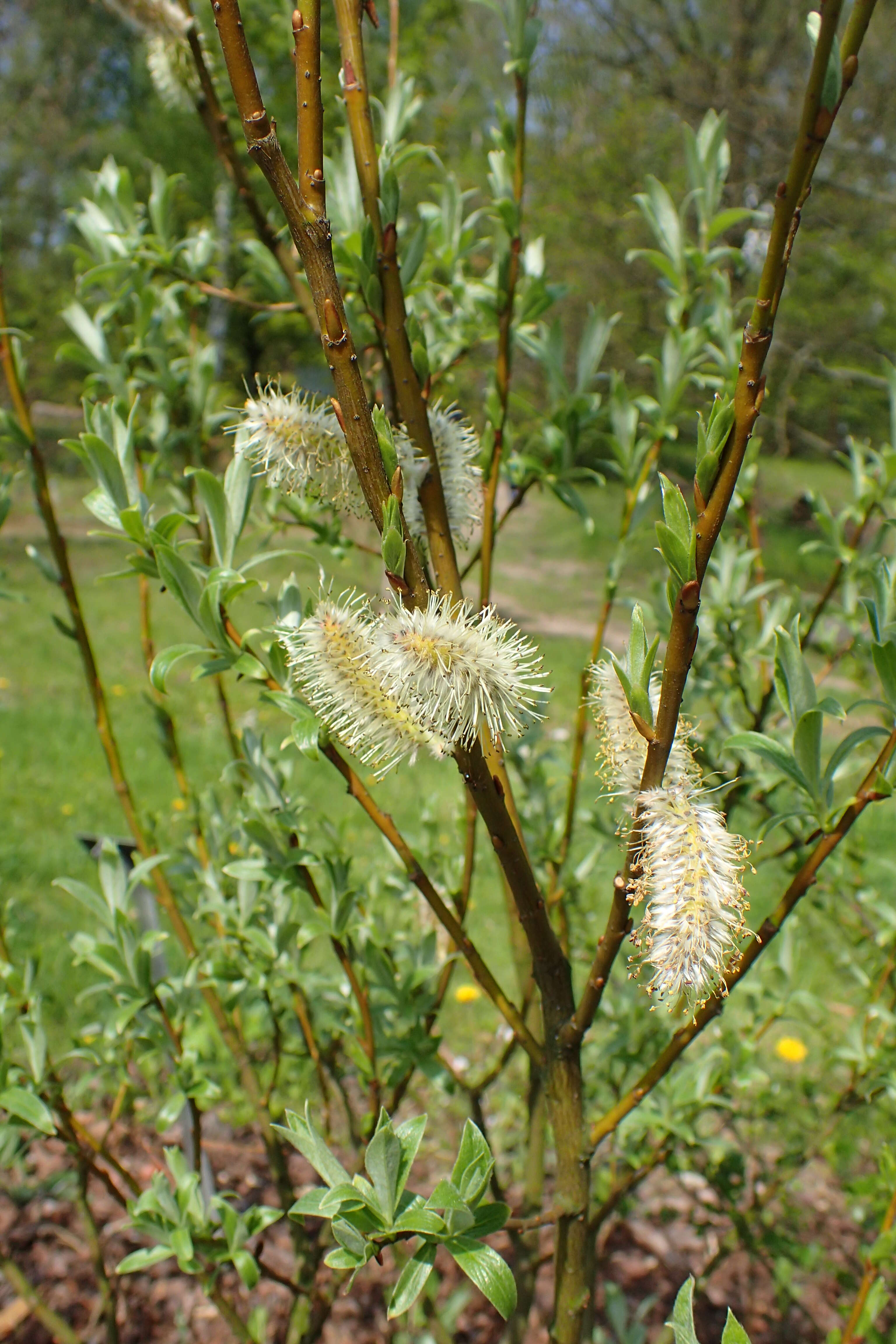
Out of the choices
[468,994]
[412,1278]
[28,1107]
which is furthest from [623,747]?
[468,994]

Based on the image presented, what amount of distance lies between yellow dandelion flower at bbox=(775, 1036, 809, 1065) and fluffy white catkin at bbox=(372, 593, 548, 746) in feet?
7.58

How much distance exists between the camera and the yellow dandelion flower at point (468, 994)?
8.86 ft

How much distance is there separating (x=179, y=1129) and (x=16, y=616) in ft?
18.9

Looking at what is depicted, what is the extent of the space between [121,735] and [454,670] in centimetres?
450

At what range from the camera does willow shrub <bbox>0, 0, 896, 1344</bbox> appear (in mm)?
700

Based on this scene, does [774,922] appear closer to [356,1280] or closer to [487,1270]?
[487,1270]

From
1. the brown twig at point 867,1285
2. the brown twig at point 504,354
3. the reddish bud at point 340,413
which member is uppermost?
the brown twig at point 504,354

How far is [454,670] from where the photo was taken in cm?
69

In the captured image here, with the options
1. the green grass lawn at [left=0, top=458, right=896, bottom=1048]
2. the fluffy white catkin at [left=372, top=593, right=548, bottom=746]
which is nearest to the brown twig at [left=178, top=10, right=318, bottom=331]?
the green grass lawn at [left=0, top=458, right=896, bottom=1048]

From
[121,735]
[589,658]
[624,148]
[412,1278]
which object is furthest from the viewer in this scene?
[624,148]

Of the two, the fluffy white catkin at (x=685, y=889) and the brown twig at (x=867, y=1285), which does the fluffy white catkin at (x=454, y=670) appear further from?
the brown twig at (x=867, y=1285)

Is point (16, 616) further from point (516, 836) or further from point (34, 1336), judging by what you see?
point (516, 836)

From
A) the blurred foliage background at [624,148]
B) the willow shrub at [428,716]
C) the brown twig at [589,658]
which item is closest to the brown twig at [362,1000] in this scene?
the willow shrub at [428,716]

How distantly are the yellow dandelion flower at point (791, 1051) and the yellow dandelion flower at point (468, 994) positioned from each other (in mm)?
852
